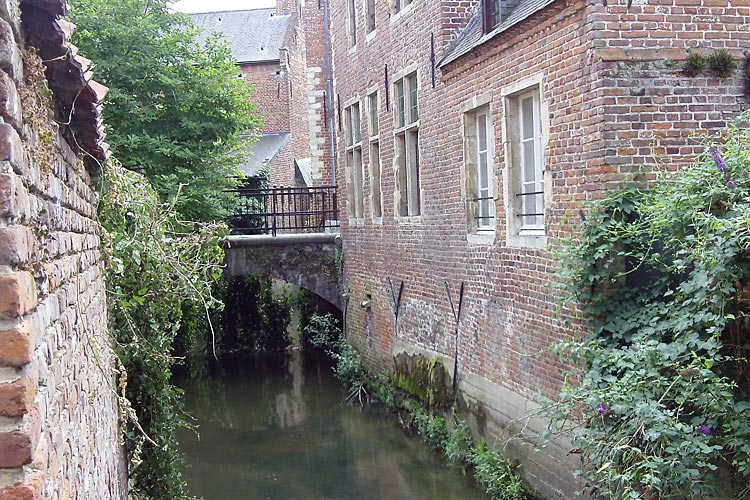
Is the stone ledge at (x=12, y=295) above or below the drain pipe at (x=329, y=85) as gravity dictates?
below

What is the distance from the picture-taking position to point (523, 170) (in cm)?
866

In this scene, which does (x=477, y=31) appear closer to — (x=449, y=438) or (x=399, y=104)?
(x=399, y=104)

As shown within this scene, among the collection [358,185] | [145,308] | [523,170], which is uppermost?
[358,185]

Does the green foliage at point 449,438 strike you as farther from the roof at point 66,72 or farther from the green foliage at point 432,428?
the roof at point 66,72

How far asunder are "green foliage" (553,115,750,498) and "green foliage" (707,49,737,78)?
722 millimetres

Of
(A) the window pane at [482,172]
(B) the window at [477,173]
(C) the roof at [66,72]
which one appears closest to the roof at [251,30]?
(B) the window at [477,173]

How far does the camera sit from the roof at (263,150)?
27.9m

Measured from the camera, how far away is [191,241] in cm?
806

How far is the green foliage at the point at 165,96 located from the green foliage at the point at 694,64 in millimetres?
8851

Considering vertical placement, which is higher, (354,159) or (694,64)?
(694,64)

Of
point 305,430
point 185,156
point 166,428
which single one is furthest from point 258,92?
point 166,428

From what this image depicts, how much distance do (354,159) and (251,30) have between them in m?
22.0

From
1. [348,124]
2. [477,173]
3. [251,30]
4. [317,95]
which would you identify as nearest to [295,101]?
[251,30]

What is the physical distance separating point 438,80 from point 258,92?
23781 mm
